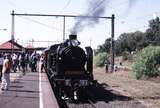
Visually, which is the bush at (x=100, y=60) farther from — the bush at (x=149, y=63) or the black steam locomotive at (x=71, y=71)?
the black steam locomotive at (x=71, y=71)

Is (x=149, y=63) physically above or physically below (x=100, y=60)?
below

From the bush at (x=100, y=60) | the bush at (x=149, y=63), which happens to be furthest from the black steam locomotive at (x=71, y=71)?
the bush at (x=100, y=60)

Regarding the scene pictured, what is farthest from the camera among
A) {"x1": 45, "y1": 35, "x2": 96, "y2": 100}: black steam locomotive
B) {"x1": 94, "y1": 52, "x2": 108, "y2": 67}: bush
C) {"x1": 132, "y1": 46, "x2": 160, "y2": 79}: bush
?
{"x1": 94, "y1": 52, "x2": 108, "y2": 67}: bush

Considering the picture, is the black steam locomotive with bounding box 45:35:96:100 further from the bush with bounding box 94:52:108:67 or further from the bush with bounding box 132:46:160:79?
the bush with bounding box 94:52:108:67

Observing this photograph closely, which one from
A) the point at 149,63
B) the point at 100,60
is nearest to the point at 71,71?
the point at 149,63

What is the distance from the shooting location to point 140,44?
112062 millimetres

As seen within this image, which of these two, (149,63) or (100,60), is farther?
(100,60)

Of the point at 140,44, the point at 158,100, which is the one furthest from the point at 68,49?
the point at 140,44

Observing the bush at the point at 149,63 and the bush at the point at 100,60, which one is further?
the bush at the point at 100,60

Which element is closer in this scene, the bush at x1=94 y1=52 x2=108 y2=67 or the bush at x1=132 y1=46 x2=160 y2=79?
the bush at x1=132 y1=46 x2=160 y2=79

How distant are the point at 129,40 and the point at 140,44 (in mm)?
8979

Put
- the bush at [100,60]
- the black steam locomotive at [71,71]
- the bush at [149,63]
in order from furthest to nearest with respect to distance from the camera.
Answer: the bush at [100,60]
the bush at [149,63]
the black steam locomotive at [71,71]

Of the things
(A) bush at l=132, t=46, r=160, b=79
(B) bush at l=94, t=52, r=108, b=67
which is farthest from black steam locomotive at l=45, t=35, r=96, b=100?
(B) bush at l=94, t=52, r=108, b=67

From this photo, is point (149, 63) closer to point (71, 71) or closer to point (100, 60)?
point (71, 71)
